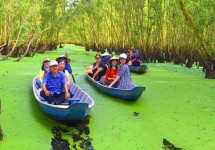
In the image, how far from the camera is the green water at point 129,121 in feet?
20.7

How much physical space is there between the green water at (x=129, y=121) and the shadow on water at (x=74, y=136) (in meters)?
0.06

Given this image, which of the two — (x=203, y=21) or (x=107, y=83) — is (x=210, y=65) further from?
(x=107, y=83)

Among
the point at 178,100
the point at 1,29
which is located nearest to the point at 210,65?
the point at 178,100

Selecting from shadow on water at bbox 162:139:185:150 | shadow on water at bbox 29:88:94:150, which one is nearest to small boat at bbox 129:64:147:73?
shadow on water at bbox 29:88:94:150

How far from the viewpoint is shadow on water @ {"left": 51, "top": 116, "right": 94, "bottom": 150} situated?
6.09 meters

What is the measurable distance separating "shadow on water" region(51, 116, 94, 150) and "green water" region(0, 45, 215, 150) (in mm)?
62

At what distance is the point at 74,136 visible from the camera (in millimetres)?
6582

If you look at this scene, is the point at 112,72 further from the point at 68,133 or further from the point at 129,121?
the point at 68,133

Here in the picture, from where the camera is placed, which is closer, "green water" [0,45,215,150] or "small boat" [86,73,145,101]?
"green water" [0,45,215,150]

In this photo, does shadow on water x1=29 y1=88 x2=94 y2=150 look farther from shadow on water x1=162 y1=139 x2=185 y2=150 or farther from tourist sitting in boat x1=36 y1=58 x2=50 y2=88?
tourist sitting in boat x1=36 y1=58 x2=50 y2=88

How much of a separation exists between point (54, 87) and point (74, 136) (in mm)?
1604

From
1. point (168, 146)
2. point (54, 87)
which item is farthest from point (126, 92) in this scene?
point (168, 146)

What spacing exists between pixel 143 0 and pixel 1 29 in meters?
8.27

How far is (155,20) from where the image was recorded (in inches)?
888
